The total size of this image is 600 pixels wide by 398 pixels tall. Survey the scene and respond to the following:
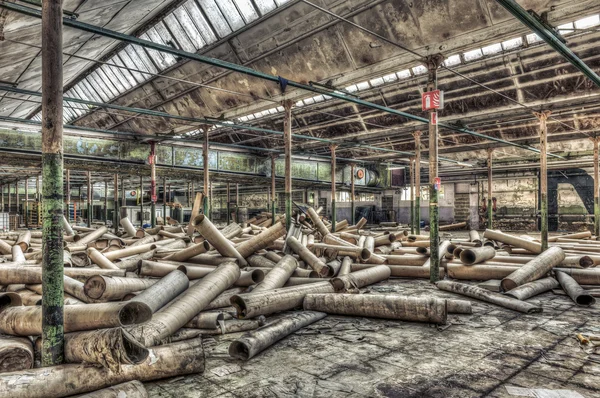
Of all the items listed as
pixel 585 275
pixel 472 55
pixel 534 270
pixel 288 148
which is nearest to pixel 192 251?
pixel 288 148

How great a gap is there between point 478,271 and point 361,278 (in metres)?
2.71

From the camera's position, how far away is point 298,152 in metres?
21.8

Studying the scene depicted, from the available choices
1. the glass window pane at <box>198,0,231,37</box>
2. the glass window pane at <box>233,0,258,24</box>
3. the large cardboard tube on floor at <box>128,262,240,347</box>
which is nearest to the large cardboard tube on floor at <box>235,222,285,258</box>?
the large cardboard tube on floor at <box>128,262,240,347</box>

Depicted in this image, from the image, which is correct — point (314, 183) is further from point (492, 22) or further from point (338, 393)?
point (338, 393)

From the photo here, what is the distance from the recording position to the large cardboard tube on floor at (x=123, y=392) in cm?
298

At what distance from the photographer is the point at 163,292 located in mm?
5359

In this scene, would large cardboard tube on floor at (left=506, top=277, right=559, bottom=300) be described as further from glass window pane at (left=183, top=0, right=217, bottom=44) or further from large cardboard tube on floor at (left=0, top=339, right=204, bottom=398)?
glass window pane at (left=183, top=0, right=217, bottom=44)

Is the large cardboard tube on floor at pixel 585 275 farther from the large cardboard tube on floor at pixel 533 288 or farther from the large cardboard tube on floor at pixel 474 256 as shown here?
the large cardboard tube on floor at pixel 474 256

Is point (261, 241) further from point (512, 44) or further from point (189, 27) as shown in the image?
point (512, 44)

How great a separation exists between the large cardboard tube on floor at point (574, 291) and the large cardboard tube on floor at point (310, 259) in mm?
4523

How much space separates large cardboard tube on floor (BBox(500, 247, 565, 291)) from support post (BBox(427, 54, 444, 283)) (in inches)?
60.4

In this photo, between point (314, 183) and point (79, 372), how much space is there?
22351 millimetres

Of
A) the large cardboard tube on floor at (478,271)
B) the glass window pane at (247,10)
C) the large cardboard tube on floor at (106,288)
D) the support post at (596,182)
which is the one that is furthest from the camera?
the support post at (596,182)

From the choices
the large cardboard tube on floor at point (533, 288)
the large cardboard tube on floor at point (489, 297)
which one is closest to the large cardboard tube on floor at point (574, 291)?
the large cardboard tube on floor at point (533, 288)
